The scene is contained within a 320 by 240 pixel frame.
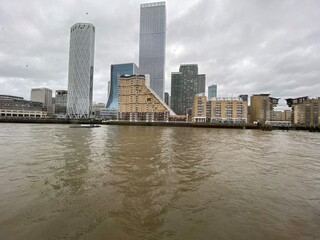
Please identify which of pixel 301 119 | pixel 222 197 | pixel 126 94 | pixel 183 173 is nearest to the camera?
pixel 222 197

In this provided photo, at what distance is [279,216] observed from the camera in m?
6.45

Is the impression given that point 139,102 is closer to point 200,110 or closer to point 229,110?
point 200,110

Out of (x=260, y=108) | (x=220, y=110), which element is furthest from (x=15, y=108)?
(x=260, y=108)

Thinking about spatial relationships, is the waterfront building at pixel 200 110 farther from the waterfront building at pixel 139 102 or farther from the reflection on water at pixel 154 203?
the reflection on water at pixel 154 203

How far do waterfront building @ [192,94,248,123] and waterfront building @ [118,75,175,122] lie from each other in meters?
22.3

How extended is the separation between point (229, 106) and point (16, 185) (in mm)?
140363

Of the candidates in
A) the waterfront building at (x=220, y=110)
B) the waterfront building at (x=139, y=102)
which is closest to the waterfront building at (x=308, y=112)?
the waterfront building at (x=220, y=110)

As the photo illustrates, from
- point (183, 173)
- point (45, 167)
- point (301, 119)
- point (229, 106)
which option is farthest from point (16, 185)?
point (301, 119)

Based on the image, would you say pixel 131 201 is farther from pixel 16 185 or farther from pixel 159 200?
pixel 16 185

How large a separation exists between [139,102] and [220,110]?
5720 centimetres

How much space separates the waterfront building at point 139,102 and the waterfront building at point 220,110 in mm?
22261

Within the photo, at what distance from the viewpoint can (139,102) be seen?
146m

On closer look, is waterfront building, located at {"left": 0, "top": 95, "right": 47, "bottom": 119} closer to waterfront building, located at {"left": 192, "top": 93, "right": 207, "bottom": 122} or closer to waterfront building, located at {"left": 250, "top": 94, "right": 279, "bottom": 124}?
waterfront building, located at {"left": 192, "top": 93, "right": 207, "bottom": 122}

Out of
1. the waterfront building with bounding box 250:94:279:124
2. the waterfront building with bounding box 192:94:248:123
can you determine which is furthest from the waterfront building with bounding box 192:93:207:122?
the waterfront building with bounding box 250:94:279:124
